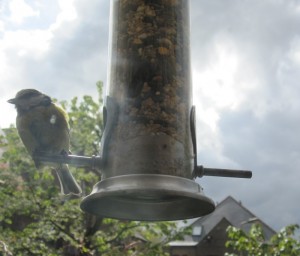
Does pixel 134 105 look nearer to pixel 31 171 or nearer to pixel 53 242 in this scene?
pixel 31 171

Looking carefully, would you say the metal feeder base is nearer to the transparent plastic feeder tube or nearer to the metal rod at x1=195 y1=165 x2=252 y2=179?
the transparent plastic feeder tube

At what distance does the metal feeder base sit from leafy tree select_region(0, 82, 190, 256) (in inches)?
347

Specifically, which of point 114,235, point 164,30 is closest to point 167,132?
point 164,30

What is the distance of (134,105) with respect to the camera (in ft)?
11.5

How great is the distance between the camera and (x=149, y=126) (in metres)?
3.39

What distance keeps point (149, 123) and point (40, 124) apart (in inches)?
69.7

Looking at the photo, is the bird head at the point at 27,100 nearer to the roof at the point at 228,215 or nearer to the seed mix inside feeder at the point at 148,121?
the seed mix inside feeder at the point at 148,121

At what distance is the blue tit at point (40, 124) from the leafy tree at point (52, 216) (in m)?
7.36

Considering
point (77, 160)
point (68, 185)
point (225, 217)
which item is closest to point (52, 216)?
point (68, 185)

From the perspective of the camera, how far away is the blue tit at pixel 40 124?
4723 millimetres

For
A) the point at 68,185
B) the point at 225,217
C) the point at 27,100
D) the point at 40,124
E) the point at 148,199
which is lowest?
the point at 225,217

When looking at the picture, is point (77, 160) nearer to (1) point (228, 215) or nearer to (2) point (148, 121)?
(2) point (148, 121)

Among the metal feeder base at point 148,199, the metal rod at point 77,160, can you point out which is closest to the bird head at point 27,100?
the metal rod at point 77,160

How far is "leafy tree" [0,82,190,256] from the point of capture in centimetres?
1245
